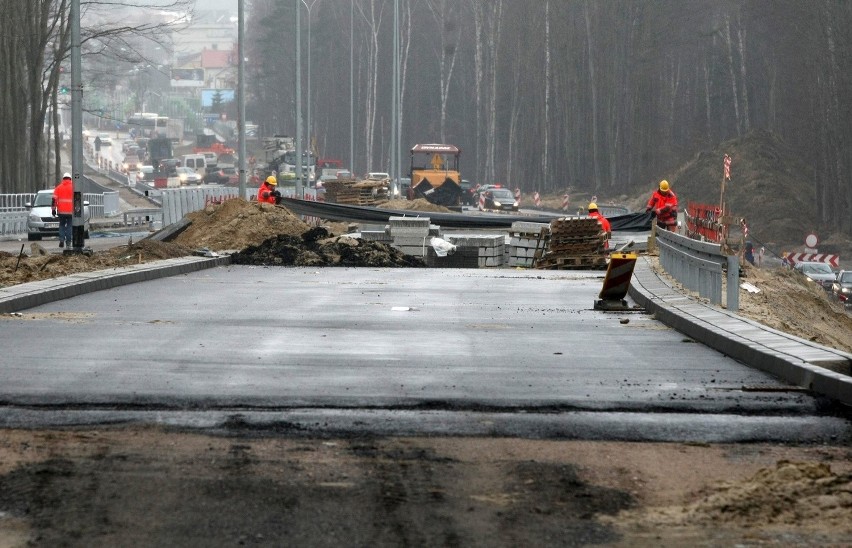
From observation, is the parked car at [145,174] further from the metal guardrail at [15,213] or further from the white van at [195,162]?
the metal guardrail at [15,213]

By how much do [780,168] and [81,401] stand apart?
69119 millimetres

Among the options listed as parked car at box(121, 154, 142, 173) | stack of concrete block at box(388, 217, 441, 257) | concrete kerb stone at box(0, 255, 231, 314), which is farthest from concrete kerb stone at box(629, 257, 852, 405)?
parked car at box(121, 154, 142, 173)

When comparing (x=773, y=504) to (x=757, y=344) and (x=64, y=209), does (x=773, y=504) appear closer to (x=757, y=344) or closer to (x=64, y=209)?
(x=757, y=344)

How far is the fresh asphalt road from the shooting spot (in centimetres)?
923

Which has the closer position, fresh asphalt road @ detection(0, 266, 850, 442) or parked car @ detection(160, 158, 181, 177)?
fresh asphalt road @ detection(0, 266, 850, 442)

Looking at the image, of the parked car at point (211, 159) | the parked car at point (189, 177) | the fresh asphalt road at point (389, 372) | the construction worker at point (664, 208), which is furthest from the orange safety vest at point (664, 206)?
the parked car at point (211, 159)

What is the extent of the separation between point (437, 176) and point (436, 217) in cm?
3918

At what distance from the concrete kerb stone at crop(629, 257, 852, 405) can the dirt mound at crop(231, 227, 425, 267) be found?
47.0 ft

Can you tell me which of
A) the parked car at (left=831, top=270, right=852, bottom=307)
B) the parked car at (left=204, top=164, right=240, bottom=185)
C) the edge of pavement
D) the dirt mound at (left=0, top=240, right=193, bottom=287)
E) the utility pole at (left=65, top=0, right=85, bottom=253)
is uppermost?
the utility pole at (left=65, top=0, right=85, bottom=253)

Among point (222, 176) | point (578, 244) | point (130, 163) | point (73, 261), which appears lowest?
point (222, 176)

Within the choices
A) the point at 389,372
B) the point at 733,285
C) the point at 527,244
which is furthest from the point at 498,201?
the point at 389,372

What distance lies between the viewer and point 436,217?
141 feet

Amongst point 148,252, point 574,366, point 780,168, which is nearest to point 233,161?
point 780,168

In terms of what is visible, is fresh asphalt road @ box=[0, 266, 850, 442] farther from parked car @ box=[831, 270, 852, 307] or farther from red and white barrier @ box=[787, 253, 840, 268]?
red and white barrier @ box=[787, 253, 840, 268]
